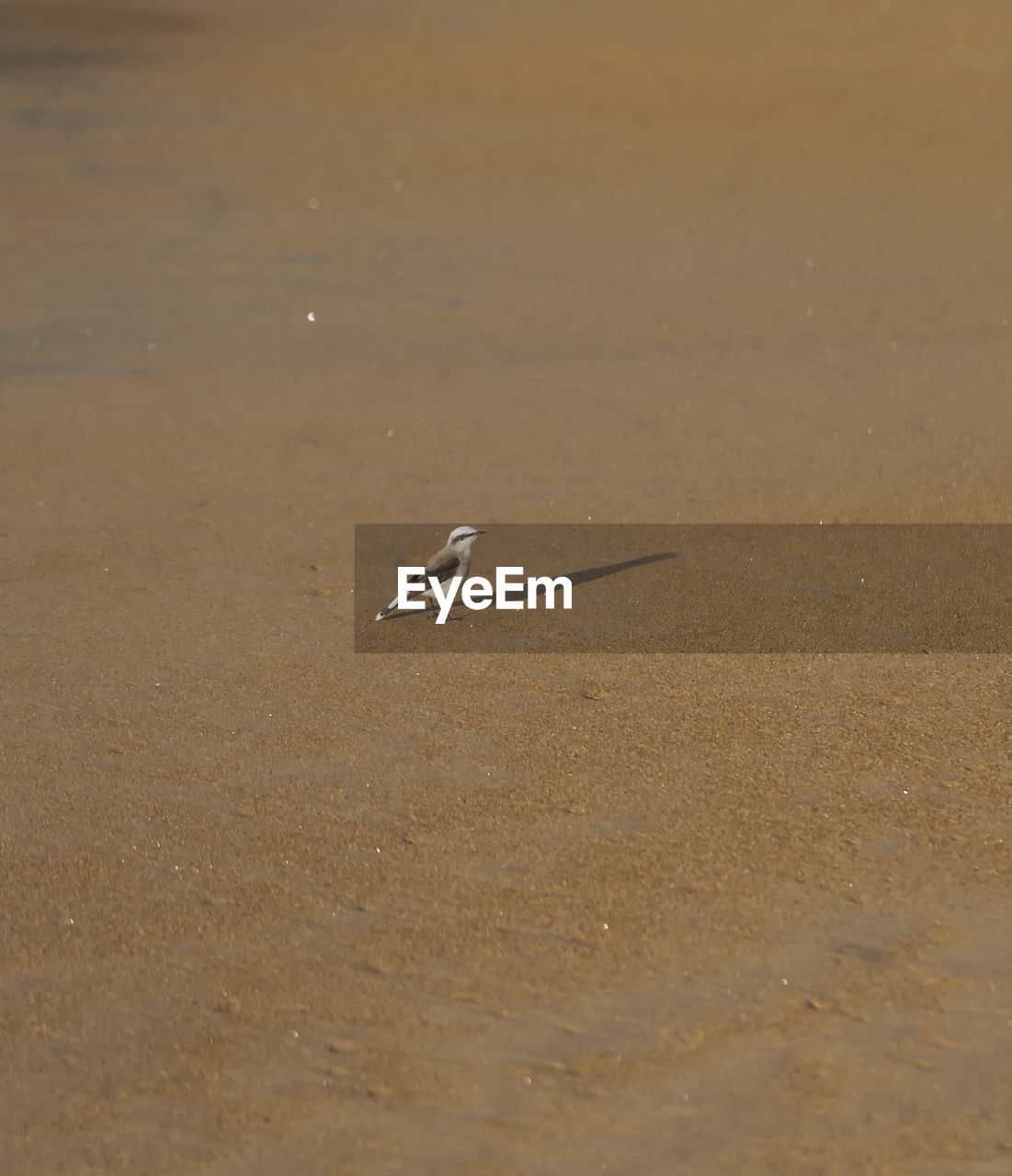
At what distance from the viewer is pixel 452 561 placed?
5125 mm

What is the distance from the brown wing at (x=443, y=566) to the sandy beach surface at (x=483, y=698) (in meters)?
0.26

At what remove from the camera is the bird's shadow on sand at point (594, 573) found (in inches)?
204

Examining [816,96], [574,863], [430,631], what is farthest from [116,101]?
[574,863]

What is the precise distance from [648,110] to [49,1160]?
11.4 metres
